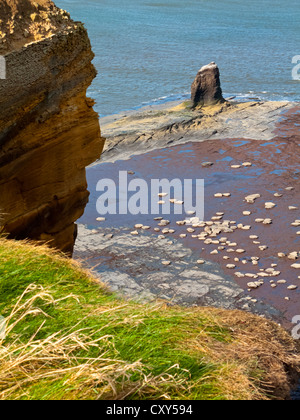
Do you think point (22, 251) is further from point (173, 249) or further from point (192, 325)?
point (173, 249)

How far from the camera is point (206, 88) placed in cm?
2789

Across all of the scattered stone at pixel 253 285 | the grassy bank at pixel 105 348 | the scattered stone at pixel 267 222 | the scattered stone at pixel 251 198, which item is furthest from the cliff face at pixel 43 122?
the scattered stone at pixel 251 198

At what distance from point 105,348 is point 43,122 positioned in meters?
4.43

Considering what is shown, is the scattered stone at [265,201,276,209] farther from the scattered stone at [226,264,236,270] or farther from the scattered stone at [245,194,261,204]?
the scattered stone at [226,264,236,270]

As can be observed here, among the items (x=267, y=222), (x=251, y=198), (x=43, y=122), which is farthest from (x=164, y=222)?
(x=43, y=122)

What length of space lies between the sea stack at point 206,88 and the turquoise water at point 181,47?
391 centimetres

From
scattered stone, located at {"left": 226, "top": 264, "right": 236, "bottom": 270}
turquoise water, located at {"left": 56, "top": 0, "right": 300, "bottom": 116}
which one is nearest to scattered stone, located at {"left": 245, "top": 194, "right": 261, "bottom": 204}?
scattered stone, located at {"left": 226, "top": 264, "right": 236, "bottom": 270}

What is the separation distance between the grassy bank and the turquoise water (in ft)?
77.6

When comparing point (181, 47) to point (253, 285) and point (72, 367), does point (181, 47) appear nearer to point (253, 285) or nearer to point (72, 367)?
point (253, 285)

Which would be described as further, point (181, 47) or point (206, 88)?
point (181, 47)

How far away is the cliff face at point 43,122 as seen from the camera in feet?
25.0

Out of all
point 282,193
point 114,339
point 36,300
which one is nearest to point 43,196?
point 36,300

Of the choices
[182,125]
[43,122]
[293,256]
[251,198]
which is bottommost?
[182,125]
